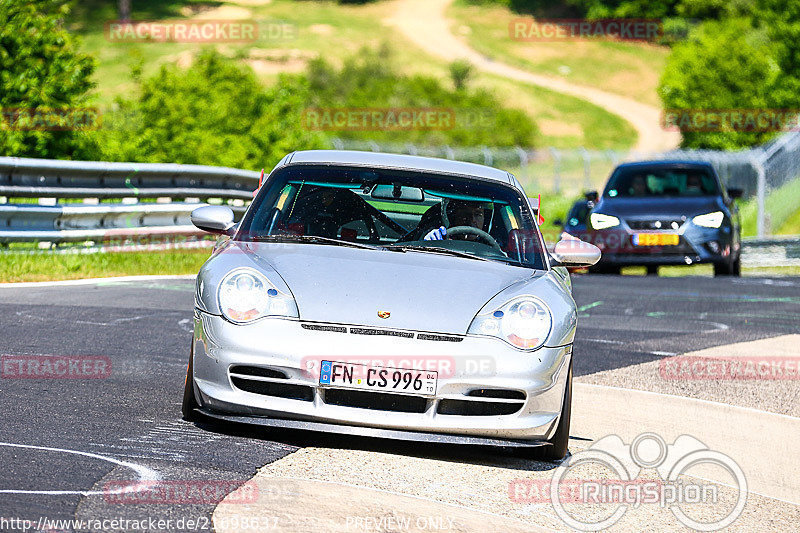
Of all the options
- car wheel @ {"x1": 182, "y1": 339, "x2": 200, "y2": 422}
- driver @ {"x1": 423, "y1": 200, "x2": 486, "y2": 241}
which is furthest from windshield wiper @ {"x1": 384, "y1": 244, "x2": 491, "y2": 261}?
car wheel @ {"x1": 182, "y1": 339, "x2": 200, "y2": 422}

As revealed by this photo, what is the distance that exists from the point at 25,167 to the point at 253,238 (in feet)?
27.5

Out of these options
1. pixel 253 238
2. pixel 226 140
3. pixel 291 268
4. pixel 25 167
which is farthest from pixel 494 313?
pixel 226 140

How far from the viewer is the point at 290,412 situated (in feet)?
19.2

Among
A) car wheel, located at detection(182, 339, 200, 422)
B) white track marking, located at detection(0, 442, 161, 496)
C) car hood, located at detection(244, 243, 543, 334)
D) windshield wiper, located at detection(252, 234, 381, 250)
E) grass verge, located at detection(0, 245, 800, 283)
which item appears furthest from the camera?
grass verge, located at detection(0, 245, 800, 283)

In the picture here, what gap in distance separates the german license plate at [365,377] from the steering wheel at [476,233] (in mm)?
1448

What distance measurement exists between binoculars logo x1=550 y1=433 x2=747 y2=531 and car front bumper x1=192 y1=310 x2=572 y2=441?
41cm

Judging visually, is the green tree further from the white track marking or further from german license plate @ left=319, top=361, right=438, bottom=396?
german license plate @ left=319, top=361, right=438, bottom=396

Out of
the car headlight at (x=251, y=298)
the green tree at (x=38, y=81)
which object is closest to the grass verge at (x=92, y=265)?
the green tree at (x=38, y=81)

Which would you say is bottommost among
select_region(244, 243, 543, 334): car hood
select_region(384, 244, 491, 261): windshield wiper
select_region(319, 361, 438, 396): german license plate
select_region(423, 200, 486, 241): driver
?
select_region(319, 361, 438, 396): german license plate

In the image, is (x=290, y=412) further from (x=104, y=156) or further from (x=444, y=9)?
(x=444, y=9)

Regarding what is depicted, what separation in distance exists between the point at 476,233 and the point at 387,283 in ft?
3.76

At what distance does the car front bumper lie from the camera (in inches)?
230

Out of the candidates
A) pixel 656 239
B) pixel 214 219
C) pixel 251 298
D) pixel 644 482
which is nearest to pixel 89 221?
pixel 656 239

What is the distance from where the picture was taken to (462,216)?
24.1ft
